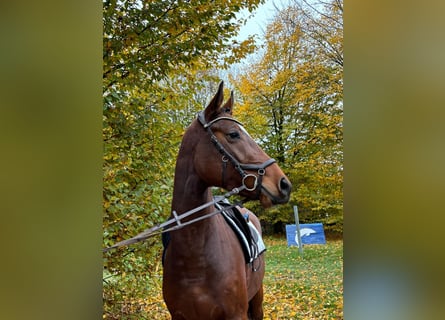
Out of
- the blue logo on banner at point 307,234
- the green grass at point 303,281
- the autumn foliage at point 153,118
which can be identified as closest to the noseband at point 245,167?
the autumn foliage at point 153,118

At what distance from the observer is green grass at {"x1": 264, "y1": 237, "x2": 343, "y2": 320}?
3.38 metres

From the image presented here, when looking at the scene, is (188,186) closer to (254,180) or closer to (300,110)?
(254,180)

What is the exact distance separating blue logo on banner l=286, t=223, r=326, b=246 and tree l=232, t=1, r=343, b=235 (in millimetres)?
Answer: 183

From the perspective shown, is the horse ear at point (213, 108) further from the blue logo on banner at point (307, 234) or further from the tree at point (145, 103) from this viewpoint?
the blue logo on banner at point (307, 234)

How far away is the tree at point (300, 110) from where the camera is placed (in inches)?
154

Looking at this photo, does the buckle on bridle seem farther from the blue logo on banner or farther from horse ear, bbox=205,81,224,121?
the blue logo on banner

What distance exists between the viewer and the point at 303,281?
3.79 meters

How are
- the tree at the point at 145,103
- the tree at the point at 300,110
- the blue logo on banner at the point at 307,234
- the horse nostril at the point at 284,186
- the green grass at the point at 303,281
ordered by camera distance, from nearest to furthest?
the horse nostril at the point at 284,186 → the tree at the point at 145,103 → the green grass at the point at 303,281 → the blue logo on banner at the point at 307,234 → the tree at the point at 300,110

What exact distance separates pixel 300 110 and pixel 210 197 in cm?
299

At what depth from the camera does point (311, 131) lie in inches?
170

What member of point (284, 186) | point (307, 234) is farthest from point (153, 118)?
point (307, 234)

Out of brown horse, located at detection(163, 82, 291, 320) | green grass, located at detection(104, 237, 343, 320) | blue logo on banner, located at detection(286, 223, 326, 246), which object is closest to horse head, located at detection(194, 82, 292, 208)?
brown horse, located at detection(163, 82, 291, 320)
